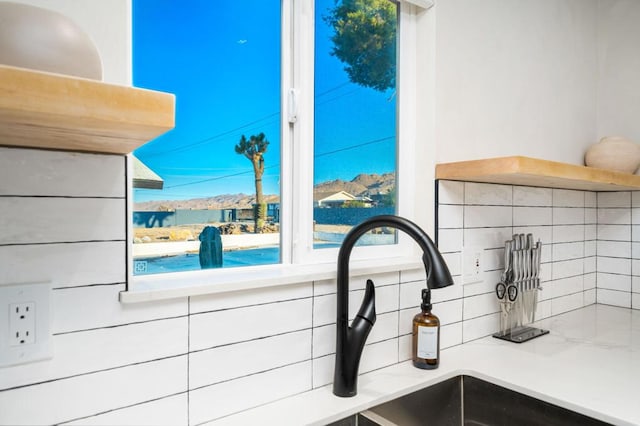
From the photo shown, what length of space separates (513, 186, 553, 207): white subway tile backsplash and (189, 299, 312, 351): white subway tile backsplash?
3.64ft

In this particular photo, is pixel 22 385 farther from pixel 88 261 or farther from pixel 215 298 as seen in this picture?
pixel 215 298

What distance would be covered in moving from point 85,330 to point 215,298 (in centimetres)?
26

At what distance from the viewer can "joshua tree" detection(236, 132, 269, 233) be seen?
117cm

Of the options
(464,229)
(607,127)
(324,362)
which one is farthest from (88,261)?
(607,127)

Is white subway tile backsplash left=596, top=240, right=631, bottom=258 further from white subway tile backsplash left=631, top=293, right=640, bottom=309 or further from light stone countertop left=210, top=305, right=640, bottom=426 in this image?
light stone countertop left=210, top=305, right=640, bottom=426

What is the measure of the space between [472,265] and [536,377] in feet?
1.45

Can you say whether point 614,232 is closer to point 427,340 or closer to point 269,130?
point 427,340

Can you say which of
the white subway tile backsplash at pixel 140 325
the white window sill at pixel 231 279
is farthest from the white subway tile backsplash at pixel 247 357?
the white window sill at pixel 231 279

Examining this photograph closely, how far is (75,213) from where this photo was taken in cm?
77

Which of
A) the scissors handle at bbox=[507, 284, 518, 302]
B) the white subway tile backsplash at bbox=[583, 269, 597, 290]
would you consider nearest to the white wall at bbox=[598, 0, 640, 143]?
the white subway tile backsplash at bbox=[583, 269, 597, 290]

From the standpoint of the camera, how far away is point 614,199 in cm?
215

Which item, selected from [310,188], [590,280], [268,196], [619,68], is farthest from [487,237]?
[619,68]

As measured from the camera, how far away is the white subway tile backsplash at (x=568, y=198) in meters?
1.96

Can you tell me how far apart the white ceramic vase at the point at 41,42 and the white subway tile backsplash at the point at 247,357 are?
63 centimetres
